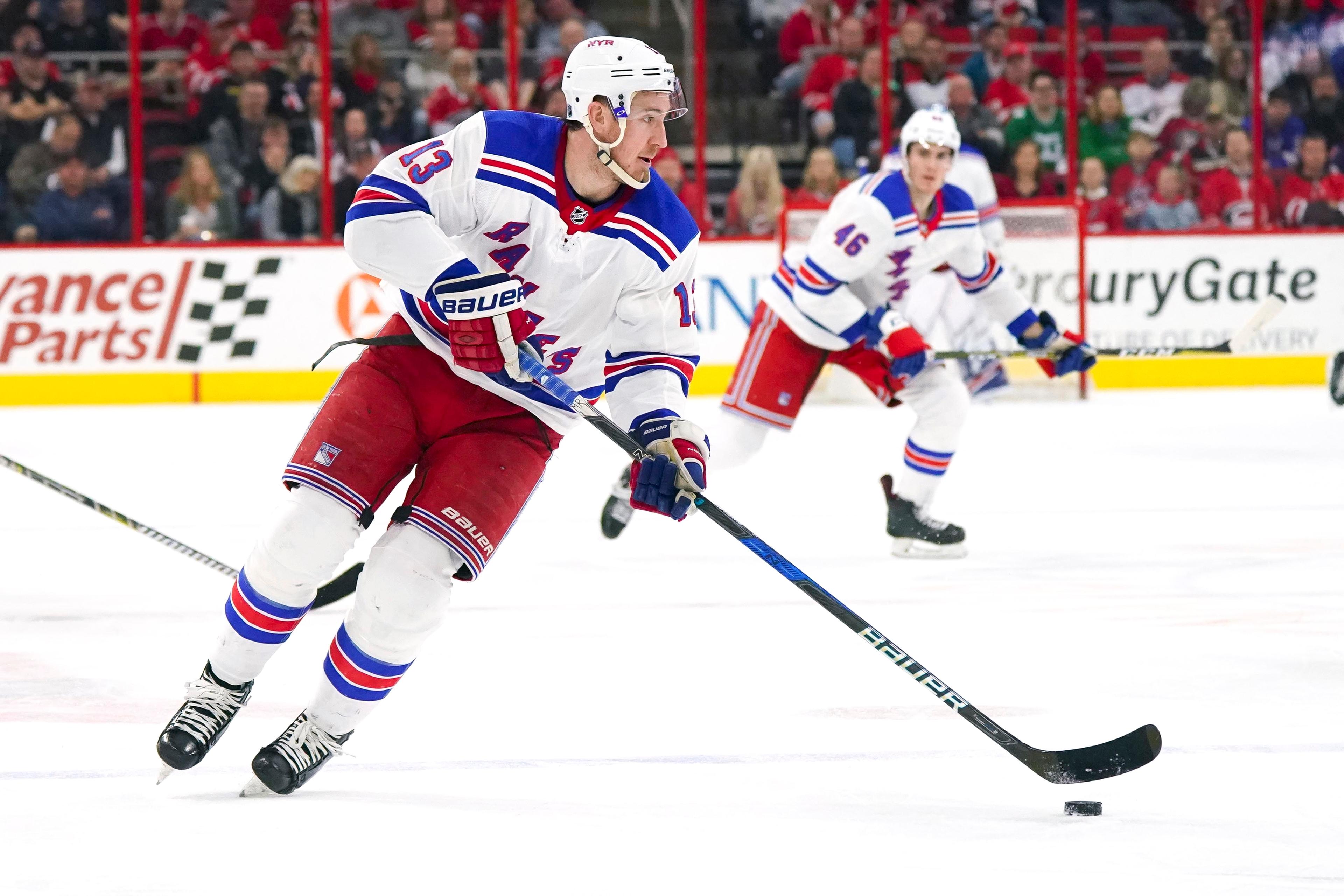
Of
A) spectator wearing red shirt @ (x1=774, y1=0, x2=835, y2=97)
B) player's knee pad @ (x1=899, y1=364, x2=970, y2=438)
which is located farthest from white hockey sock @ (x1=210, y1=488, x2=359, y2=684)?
spectator wearing red shirt @ (x1=774, y1=0, x2=835, y2=97)

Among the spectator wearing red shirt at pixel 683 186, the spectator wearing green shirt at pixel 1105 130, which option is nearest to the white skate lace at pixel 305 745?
the spectator wearing red shirt at pixel 683 186

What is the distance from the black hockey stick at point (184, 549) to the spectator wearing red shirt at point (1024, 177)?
19.9ft

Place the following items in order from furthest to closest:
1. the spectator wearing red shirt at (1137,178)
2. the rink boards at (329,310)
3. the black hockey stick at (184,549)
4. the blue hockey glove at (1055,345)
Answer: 1. the spectator wearing red shirt at (1137,178)
2. the rink boards at (329,310)
3. the blue hockey glove at (1055,345)
4. the black hockey stick at (184,549)

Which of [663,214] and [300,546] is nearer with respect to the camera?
[300,546]

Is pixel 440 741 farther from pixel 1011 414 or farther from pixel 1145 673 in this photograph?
pixel 1011 414

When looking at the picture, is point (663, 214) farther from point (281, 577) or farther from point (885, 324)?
point (885, 324)

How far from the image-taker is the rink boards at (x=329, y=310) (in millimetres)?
8391

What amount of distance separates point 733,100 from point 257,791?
292 inches

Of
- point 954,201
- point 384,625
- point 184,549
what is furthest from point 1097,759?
point 954,201

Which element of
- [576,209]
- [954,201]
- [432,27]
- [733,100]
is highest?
[432,27]

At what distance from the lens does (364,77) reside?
30.0ft

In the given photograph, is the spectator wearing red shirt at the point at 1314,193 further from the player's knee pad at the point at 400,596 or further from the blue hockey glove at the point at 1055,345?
the player's knee pad at the point at 400,596

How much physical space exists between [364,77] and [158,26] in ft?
3.39

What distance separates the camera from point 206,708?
99.0 inches
